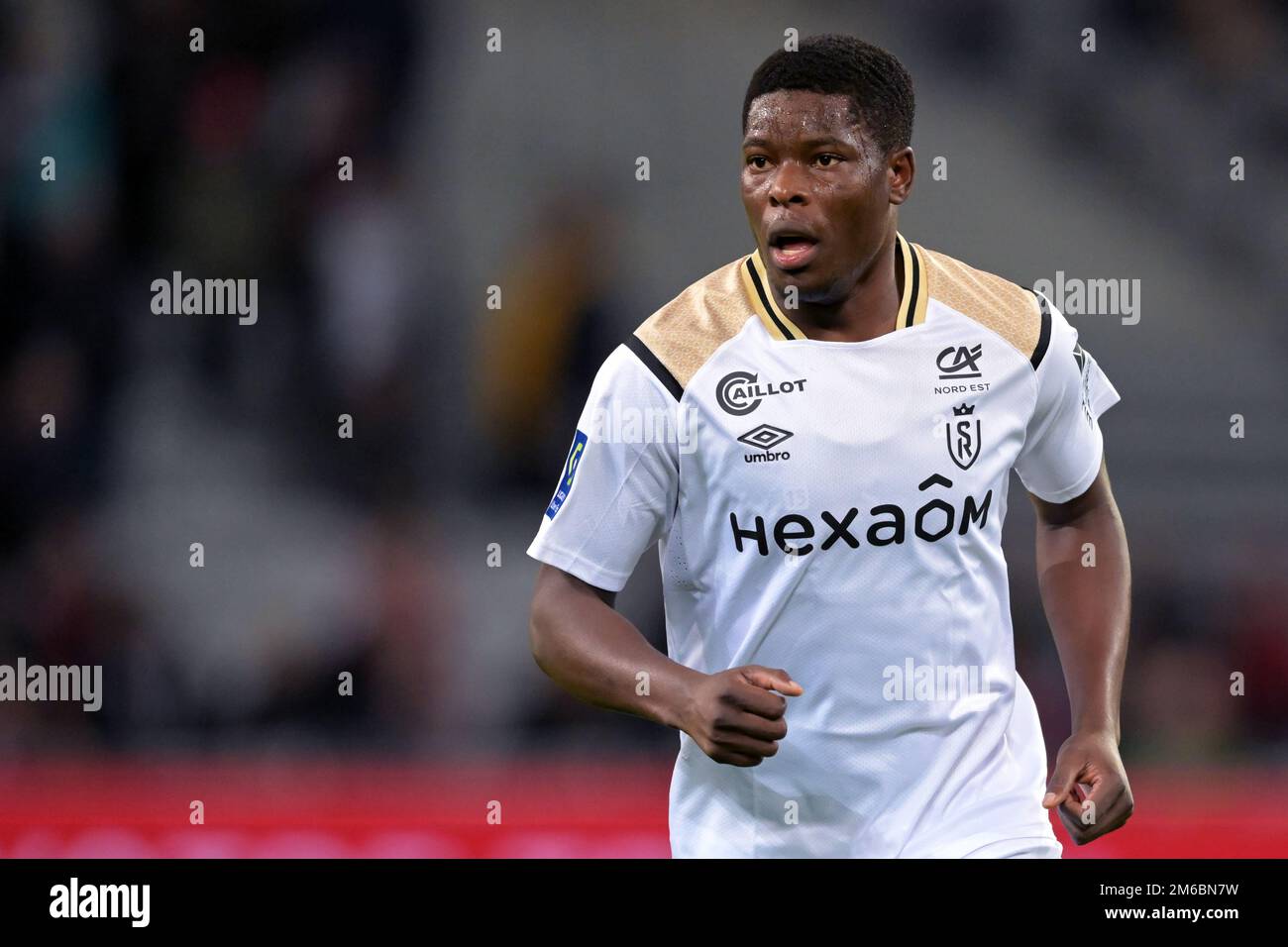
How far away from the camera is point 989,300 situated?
3.23 metres

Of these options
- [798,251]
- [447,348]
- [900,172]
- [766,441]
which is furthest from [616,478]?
[447,348]

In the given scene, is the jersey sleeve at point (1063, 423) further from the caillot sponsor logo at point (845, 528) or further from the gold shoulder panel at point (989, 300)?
the caillot sponsor logo at point (845, 528)

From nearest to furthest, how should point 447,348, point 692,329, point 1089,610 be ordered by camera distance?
point 692,329
point 1089,610
point 447,348

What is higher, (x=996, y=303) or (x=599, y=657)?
(x=996, y=303)

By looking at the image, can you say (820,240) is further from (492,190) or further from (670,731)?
(492,190)

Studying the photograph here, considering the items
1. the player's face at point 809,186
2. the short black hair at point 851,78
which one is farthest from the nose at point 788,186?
the short black hair at point 851,78

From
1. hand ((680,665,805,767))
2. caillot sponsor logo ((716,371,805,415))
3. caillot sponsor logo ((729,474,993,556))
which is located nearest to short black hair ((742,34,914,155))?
caillot sponsor logo ((716,371,805,415))

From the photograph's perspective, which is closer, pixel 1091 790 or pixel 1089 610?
pixel 1091 790

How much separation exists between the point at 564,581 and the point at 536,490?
3.08 m

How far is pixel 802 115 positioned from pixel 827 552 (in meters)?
0.76

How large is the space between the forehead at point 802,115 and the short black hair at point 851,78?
1 centimetres

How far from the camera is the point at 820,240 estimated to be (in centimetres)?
302

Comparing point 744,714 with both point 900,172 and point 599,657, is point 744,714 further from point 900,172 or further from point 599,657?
point 900,172

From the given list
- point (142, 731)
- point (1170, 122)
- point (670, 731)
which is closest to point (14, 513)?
point (142, 731)
